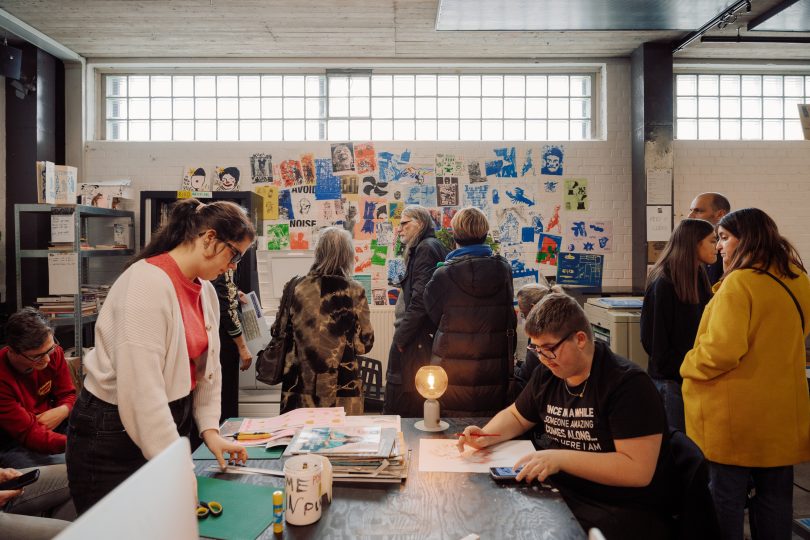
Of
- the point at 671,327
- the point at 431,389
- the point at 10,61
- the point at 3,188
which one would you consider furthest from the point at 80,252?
the point at 671,327

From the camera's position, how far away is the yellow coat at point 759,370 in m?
2.16

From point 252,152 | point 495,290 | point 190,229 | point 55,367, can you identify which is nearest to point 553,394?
point 495,290

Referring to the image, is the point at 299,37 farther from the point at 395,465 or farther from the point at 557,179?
the point at 395,465

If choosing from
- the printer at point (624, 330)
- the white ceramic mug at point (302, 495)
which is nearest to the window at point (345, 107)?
the printer at point (624, 330)

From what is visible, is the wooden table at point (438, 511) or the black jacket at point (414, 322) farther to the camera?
the black jacket at point (414, 322)

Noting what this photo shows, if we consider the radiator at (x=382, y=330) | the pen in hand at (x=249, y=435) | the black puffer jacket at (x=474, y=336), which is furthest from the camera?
the radiator at (x=382, y=330)

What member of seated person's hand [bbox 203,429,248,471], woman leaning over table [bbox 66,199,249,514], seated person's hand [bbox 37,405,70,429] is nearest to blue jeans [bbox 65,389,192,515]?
woman leaning over table [bbox 66,199,249,514]

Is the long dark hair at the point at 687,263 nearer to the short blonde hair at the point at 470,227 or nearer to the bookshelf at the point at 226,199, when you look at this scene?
the short blonde hair at the point at 470,227

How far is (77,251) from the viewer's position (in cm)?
449

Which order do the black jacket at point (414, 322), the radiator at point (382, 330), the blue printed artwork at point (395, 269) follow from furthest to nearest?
the blue printed artwork at point (395, 269), the radiator at point (382, 330), the black jacket at point (414, 322)

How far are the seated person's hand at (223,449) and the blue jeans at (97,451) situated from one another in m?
0.19

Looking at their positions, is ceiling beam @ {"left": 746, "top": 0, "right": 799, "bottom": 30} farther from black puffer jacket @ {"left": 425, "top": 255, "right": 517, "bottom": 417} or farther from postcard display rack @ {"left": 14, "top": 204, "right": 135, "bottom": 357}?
postcard display rack @ {"left": 14, "top": 204, "right": 135, "bottom": 357}

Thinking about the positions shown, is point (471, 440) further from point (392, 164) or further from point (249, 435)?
point (392, 164)

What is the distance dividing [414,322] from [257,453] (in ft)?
5.28
